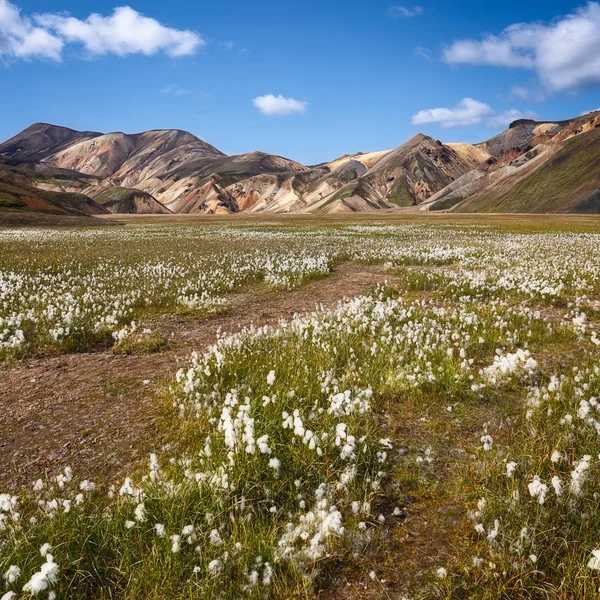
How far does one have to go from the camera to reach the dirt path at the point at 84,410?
471cm

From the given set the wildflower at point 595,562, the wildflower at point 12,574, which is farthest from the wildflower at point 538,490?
the wildflower at point 12,574

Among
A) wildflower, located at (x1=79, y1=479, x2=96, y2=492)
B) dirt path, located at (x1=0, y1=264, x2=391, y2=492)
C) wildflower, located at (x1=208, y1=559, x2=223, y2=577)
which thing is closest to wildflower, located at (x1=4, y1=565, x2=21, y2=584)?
wildflower, located at (x1=79, y1=479, x2=96, y2=492)

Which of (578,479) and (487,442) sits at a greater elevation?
(578,479)

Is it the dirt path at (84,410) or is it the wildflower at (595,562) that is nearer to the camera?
the wildflower at (595,562)

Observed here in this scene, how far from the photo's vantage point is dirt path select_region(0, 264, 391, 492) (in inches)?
185

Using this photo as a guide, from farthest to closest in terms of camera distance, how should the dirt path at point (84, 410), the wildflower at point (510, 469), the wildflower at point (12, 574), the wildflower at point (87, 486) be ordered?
1. the dirt path at point (84, 410)
2. the wildflower at point (87, 486)
3. the wildflower at point (510, 469)
4. the wildflower at point (12, 574)

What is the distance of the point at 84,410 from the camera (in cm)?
598

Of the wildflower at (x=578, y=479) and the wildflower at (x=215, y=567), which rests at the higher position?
the wildflower at (x=578, y=479)

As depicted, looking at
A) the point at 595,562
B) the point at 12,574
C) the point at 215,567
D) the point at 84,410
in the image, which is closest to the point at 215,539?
the point at 215,567

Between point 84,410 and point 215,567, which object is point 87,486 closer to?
point 215,567

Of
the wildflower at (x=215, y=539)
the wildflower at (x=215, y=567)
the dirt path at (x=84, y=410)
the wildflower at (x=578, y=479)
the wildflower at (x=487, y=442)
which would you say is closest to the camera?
the wildflower at (x=215, y=567)

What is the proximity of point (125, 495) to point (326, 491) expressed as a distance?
5.88ft

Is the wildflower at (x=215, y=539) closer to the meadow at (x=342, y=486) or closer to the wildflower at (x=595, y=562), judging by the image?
the meadow at (x=342, y=486)

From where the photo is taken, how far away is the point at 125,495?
12.4ft
